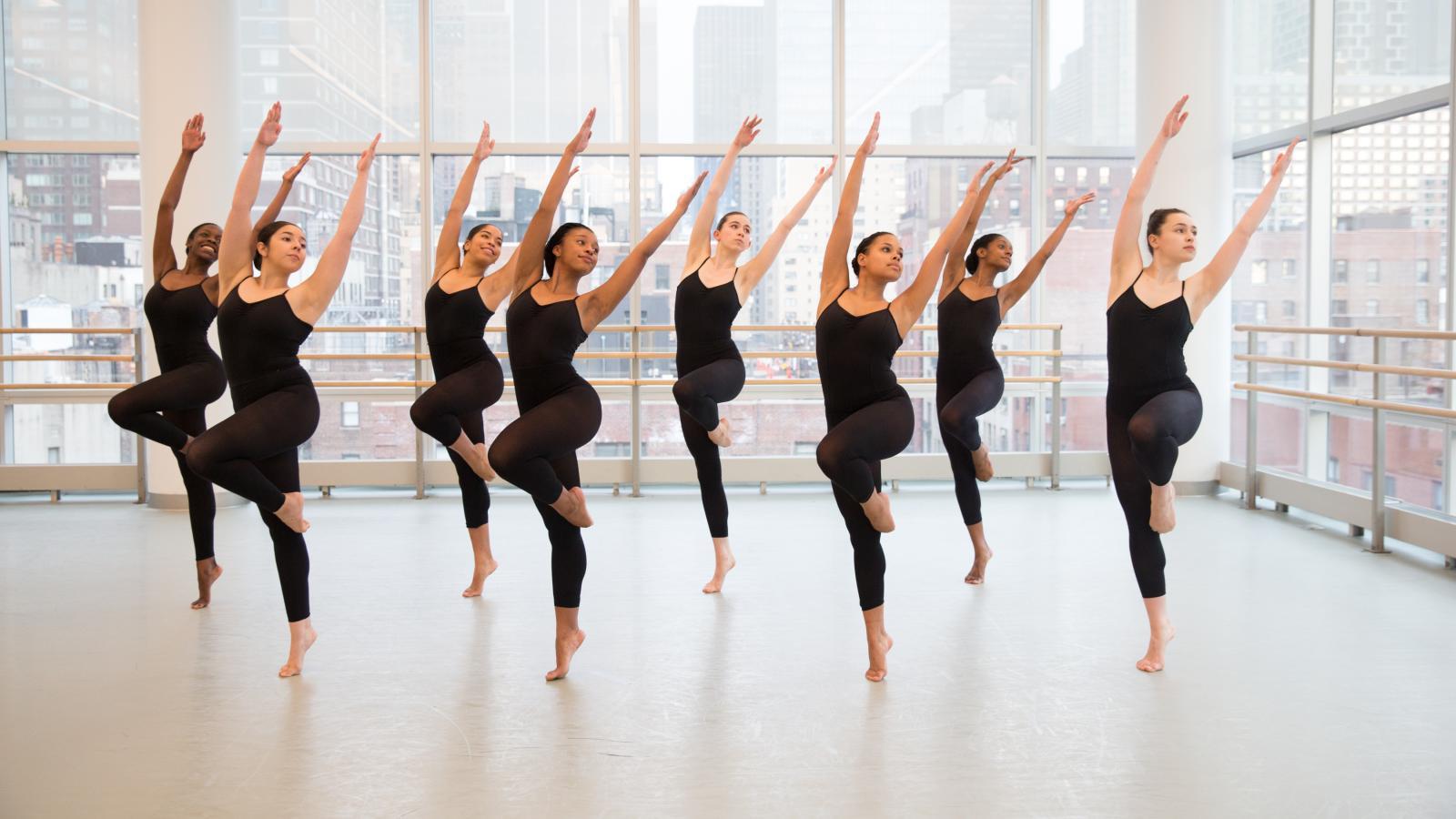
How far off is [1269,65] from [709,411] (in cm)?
502

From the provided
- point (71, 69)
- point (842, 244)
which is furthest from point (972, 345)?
point (71, 69)

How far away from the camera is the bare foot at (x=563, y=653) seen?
162 inches

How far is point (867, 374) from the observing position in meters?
3.99

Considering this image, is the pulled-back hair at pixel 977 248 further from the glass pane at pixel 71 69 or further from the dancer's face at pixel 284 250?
the glass pane at pixel 71 69

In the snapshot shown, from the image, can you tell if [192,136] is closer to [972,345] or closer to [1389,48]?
[972,345]

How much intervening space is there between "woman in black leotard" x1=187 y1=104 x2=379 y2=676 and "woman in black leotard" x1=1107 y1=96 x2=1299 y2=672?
8.58 feet

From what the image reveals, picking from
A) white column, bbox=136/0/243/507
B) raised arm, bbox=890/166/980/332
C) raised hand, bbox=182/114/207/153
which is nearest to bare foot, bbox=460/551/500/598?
raised hand, bbox=182/114/207/153

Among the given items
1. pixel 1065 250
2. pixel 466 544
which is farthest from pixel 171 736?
pixel 1065 250

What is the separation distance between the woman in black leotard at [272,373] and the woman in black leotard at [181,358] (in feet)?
2.31

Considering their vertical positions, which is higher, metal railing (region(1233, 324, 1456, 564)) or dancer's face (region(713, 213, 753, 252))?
dancer's face (region(713, 213, 753, 252))

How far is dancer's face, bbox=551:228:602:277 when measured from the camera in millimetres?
4105

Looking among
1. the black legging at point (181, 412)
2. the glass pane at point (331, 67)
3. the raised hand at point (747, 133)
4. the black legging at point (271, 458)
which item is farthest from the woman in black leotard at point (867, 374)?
the glass pane at point (331, 67)

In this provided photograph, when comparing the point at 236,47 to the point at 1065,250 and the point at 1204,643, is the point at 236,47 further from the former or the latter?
the point at 1204,643

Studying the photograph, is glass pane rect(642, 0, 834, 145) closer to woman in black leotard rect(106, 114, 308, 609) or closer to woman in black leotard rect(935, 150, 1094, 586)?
woman in black leotard rect(935, 150, 1094, 586)
